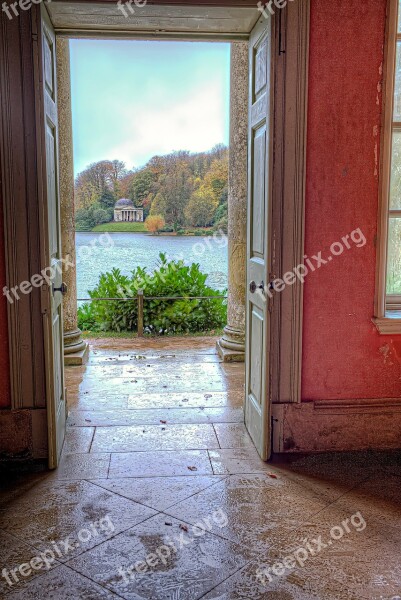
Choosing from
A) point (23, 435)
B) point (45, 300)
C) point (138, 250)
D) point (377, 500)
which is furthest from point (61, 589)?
point (138, 250)

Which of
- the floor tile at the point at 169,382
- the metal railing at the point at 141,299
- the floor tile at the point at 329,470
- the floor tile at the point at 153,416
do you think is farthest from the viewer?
the metal railing at the point at 141,299

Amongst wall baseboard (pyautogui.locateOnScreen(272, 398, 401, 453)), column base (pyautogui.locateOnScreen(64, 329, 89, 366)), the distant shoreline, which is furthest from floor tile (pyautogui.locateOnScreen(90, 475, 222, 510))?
the distant shoreline

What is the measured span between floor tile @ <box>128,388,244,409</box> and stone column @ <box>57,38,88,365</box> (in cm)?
134

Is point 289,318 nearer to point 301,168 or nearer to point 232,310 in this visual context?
point 301,168

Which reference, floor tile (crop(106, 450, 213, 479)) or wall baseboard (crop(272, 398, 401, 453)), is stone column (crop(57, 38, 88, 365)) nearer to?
floor tile (crop(106, 450, 213, 479))

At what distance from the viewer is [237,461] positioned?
10.6ft

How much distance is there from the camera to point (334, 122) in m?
3.18

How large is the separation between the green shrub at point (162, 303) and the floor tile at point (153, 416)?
2946 millimetres

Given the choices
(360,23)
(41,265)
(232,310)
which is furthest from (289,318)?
(232,310)

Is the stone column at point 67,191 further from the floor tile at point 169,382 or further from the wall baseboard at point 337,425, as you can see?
the wall baseboard at point 337,425

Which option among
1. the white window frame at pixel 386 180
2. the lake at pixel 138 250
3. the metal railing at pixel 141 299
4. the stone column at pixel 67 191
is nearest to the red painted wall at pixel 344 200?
the white window frame at pixel 386 180

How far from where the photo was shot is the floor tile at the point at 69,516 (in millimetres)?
2422

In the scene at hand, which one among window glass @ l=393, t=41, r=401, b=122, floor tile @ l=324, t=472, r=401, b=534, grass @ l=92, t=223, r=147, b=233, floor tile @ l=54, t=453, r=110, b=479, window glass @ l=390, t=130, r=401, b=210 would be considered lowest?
floor tile @ l=324, t=472, r=401, b=534

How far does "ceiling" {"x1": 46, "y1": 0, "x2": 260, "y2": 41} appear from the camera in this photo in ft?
10.1
